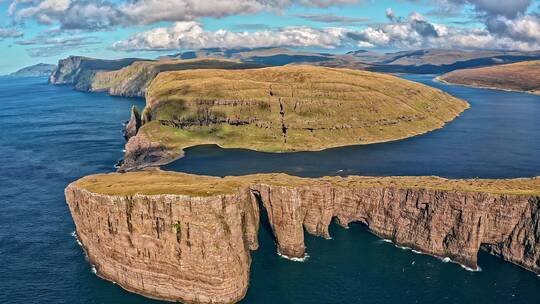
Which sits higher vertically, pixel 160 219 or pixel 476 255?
pixel 160 219

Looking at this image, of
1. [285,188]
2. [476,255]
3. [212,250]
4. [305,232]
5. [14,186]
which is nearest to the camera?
[212,250]

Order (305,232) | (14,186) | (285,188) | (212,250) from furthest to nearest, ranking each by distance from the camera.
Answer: (14,186), (305,232), (285,188), (212,250)

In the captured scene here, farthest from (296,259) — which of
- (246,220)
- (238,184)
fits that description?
(238,184)

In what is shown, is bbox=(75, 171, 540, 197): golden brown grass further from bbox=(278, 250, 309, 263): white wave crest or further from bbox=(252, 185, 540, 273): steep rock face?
bbox=(278, 250, 309, 263): white wave crest

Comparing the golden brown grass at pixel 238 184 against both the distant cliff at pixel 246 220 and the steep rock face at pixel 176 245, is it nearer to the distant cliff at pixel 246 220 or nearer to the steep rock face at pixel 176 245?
the distant cliff at pixel 246 220

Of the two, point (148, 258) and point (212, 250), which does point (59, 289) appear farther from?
point (212, 250)

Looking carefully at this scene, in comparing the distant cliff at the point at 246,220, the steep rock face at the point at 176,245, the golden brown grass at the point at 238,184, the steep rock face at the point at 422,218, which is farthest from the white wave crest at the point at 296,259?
the golden brown grass at the point at 238,184

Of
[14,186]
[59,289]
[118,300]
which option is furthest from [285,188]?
[14,186]

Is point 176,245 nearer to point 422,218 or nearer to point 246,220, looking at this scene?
point 246,220

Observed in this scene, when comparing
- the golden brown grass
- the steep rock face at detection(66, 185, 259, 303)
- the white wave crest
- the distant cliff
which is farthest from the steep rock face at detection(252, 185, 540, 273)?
the steep rock face at detection(66, 185, 259, 303)
